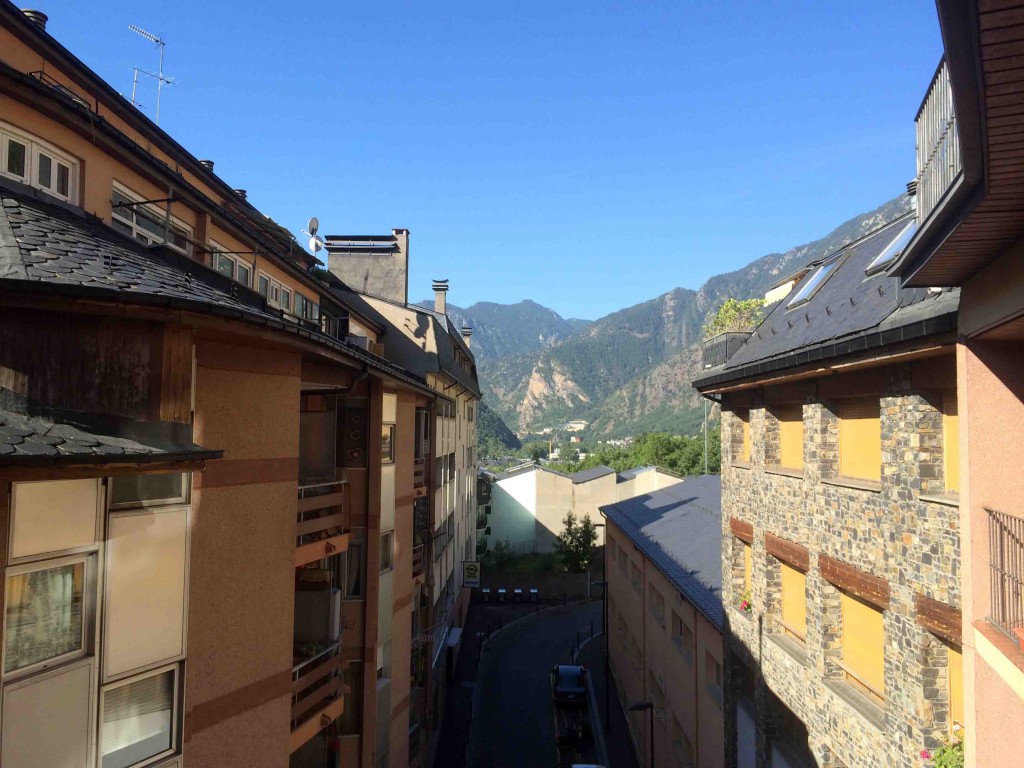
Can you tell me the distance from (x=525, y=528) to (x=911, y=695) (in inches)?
2052

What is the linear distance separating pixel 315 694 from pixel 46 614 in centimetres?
518

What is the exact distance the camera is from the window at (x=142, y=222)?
8.05 meters

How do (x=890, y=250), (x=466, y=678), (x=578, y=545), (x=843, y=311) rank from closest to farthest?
(x=843, y=311)
(x=890, y=250)
(x=466, y=678)
(x=578, y=545)

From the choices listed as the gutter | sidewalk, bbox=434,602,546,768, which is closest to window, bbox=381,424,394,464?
the gutter

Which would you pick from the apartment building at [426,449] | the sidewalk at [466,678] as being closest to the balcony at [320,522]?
the apartment building at [426,449]

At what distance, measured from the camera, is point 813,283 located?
14.4 m

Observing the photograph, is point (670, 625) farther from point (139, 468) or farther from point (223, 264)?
point (139, 468)

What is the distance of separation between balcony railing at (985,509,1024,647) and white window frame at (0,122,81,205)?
9.62 m

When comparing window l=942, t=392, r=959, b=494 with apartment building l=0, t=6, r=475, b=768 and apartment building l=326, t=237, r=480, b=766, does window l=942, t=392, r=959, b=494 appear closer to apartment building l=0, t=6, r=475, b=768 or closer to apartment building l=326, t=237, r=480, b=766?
apartment building l=0, t=6, r=475, b=768

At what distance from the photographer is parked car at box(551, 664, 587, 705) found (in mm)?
28000

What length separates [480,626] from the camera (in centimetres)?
4303

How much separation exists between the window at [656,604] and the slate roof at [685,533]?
125 centimetres

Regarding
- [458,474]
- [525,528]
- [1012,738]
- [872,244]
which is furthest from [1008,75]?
[525,528]

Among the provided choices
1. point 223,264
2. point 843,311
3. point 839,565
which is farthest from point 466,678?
point 843,311
